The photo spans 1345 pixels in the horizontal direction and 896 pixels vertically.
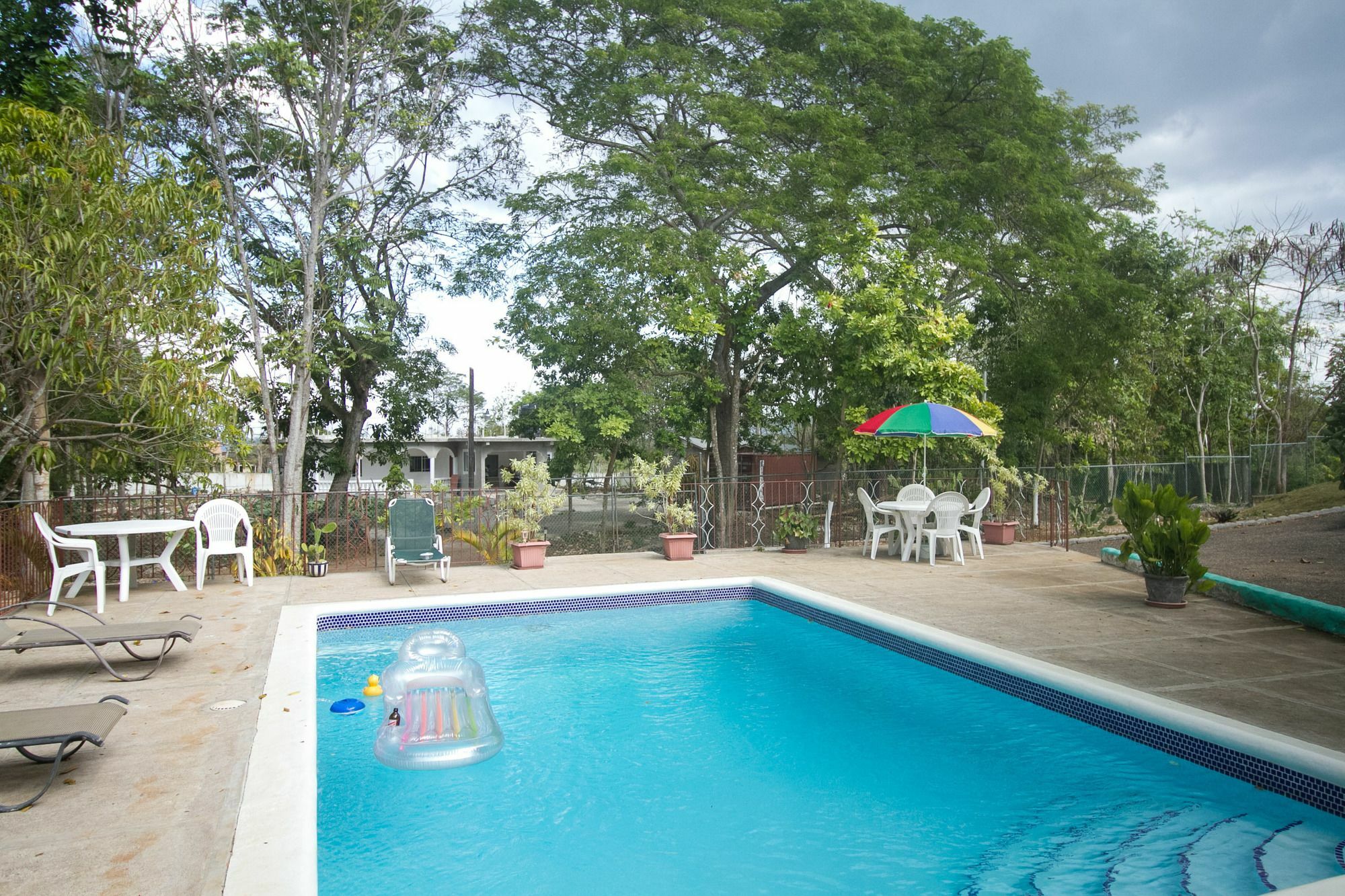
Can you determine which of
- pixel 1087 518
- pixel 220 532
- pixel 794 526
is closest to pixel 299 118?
pixel 220 532

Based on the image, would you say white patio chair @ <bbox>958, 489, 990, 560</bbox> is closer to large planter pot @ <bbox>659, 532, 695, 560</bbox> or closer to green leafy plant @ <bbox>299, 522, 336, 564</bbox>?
large planter pot @ <bbox>659, 532, 695, 560</bbox>

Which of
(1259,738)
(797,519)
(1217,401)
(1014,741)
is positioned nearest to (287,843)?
(1014,741)

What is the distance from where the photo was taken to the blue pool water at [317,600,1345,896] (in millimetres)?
3650

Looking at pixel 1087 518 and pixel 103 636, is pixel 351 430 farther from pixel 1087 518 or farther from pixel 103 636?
pixel 1087 518

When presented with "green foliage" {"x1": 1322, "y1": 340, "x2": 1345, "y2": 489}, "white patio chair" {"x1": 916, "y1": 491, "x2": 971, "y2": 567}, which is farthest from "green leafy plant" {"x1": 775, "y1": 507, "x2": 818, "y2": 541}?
"green foliage" {"x1": 1322, "y1": 340, "x2": 1345, "y2": 489}

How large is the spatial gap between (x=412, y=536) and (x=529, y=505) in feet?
5.32

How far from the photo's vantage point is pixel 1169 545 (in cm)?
769

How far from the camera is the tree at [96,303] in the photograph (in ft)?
24.9

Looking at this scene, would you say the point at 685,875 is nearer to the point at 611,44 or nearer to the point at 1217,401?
the point at 611,44

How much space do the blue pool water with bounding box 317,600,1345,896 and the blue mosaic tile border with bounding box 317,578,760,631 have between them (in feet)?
4.48

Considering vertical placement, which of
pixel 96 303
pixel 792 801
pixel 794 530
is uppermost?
pixel 96 303

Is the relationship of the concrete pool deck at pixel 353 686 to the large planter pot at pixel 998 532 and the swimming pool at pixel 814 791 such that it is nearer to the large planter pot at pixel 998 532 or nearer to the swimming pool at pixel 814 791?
the swimming pool at pixel 814 791

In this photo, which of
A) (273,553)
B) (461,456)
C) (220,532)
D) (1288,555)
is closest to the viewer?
(220,532)

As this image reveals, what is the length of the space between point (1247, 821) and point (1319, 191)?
24212mm
